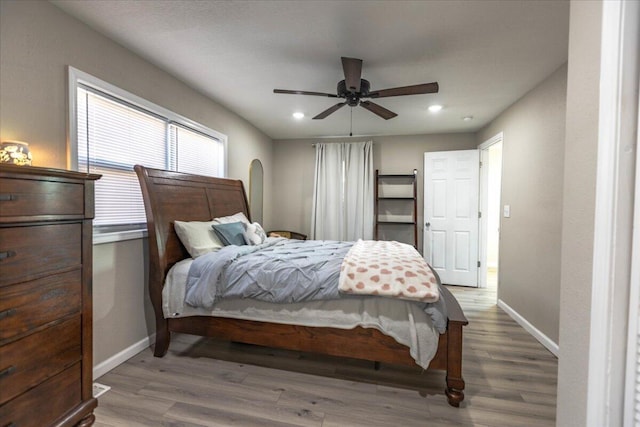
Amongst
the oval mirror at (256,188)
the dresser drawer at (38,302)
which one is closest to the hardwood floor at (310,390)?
the dresser drawer at (38,302)

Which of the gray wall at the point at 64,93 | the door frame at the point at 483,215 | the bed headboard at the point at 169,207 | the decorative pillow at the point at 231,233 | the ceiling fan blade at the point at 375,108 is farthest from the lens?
the door frame at the point at 483,215

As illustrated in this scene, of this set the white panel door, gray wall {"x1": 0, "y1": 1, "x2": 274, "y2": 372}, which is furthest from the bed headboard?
the white panel door

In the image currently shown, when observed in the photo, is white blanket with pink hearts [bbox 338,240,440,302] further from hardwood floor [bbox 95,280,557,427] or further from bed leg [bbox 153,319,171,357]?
bed leg [bbox 153,319,171,357]

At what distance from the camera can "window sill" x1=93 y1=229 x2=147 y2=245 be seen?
1.98m

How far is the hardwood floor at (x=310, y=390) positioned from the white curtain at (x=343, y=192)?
2.64m

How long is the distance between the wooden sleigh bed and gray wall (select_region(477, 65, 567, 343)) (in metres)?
1.18

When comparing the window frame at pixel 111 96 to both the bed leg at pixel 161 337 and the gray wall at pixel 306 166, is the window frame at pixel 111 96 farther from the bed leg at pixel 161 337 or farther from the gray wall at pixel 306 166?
the gray wall at pixel 306 166

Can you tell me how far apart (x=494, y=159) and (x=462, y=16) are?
4794 millimetres

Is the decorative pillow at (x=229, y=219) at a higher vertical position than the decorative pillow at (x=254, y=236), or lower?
higher

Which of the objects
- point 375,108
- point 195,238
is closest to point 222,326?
point 195,238

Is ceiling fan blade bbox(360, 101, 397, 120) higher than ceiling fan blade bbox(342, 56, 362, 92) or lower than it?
lower

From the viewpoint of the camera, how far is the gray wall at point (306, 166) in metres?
4.70

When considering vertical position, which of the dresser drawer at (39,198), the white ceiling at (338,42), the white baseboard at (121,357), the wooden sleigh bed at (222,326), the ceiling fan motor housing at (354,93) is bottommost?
the white baseboard at (121,357)

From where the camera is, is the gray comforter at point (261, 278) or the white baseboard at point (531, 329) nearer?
the gray comforter at point (261, 278)
